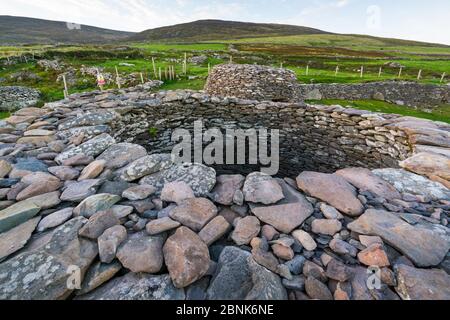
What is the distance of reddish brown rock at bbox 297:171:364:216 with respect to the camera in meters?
2.75

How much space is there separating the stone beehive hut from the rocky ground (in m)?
8.64

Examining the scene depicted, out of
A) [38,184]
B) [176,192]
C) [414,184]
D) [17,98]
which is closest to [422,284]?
[414,184]

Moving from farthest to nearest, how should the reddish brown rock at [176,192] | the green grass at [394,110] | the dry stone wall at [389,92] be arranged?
the dry stone wall at [389,92] < the green grass at [394,110] < the reddish brown rock at [176,192]

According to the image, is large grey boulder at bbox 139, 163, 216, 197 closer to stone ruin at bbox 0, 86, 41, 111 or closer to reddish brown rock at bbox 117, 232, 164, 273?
reddish brown rock at bbox 117, 232, 164, 273

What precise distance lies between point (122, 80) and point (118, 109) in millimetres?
15508

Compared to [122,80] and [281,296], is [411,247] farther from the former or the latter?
[122,80]

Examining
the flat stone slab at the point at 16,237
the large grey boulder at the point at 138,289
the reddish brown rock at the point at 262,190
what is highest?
the reddish brown rock at the point at 262,190

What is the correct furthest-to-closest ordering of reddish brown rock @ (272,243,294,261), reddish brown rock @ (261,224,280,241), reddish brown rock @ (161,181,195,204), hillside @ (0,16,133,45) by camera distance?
hillside @ (0,16,133,45) → reddish brown rock @ (161,181,195,204) → reddish brown rock @ (261,224,280,241) → reddish brown rock @ (272,243,294,261)

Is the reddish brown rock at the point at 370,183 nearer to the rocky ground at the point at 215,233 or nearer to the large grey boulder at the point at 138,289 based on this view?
the rocky ground at the point at 215,233

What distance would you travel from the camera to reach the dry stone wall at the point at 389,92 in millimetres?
20188

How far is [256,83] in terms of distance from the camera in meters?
11.7

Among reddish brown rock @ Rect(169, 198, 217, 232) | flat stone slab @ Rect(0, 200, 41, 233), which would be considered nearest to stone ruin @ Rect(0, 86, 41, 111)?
flat stone slab @ Rect(0, 200, 41, 233)

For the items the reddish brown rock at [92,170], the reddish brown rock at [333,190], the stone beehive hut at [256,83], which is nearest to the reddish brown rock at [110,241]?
the reddish brown rock at [92,170]

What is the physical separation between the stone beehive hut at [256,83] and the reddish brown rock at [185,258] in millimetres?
9944
